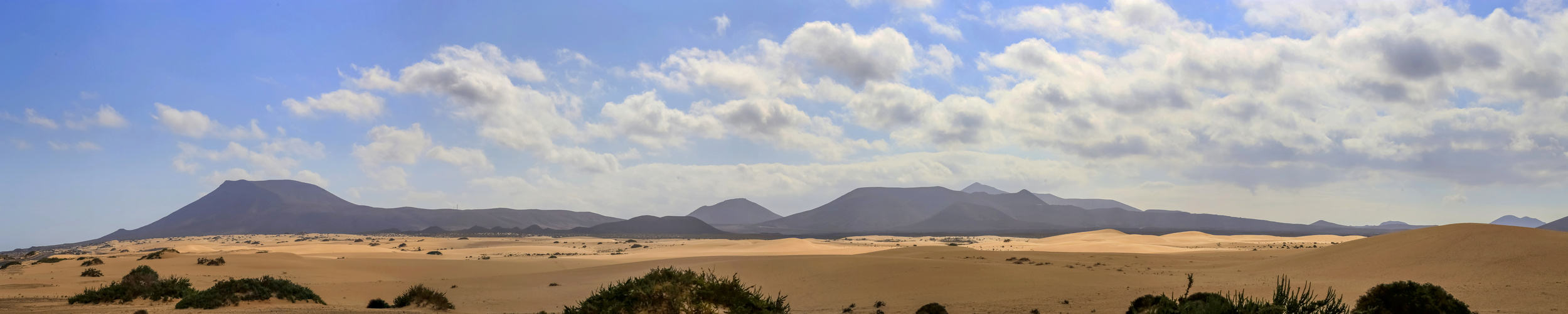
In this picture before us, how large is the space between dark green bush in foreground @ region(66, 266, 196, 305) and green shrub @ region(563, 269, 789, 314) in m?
13.5

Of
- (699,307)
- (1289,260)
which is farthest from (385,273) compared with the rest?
(1289,260)

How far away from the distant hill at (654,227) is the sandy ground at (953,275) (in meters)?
96.9

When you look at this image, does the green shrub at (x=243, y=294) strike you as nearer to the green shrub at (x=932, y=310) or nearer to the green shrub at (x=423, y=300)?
the green shrub at (x=423, y=300)

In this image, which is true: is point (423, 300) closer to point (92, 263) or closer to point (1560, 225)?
point (92, 263)

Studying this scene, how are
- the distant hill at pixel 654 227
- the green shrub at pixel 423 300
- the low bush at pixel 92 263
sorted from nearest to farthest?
the green shrub at pixel 423 300, the low bush at pixel 92 263, the distant hill at pixel 654 227

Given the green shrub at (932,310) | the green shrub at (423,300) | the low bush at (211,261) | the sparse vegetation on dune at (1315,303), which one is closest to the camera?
the sparse vegetation on dune at (1315,303)

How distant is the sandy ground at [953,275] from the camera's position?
16.4 meters

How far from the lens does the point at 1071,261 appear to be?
30.1m

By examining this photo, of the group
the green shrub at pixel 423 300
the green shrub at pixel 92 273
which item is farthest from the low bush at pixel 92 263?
the green shrub at pixel 423 300

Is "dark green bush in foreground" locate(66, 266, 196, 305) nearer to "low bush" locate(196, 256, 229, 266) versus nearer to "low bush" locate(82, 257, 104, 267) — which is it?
"low bush" locate(196, 256, 229, 266)

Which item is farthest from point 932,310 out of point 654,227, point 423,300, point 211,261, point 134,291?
point 654,227

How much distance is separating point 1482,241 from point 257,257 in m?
45.5

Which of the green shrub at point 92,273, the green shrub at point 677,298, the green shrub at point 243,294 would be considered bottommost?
the green shrub at point 243,294

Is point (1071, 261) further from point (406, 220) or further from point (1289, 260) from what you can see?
point (406, 220)
